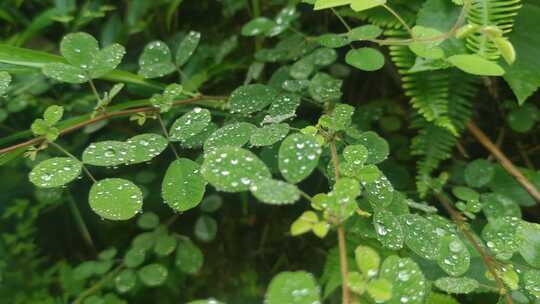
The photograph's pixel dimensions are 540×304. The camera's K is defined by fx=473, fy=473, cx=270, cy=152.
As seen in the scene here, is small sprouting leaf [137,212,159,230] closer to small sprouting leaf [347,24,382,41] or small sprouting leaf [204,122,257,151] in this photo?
small sprouting leaf [204,122,257,151]

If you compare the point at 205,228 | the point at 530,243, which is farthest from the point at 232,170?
the point at 205,228

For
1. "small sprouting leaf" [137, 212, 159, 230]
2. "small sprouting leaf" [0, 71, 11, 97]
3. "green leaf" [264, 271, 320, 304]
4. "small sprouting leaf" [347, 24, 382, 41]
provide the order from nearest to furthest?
"green leaf" [264, 271, 320, 304] < "small sprouting leaf" [0, 71, 11, 97] < "small sprouting leaf" [347, 24, 382, 41] < "small sprouting leaf" [137, 212, 159, 230]

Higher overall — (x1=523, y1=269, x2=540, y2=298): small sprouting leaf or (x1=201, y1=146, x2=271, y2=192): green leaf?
(x1=201, y1=146, x2=271, y2=192): green leaf

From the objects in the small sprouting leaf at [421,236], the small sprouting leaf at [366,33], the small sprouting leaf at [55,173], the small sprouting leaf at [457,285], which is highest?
the small sprouting leaf at [55,173]

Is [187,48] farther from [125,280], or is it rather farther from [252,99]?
[125,280]

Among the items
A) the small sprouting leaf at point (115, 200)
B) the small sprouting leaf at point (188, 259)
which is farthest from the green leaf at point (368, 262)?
the small sprouting leaf at point (188, 259)

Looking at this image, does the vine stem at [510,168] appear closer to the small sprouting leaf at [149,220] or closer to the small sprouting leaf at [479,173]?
the small sprouting leaf at [479,173]

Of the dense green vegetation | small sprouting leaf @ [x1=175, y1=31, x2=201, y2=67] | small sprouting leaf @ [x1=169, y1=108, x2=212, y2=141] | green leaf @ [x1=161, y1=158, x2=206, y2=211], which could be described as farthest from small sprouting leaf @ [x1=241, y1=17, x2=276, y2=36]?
green leaf @ [x1=161, y1=158, x2=206, y2=211]
